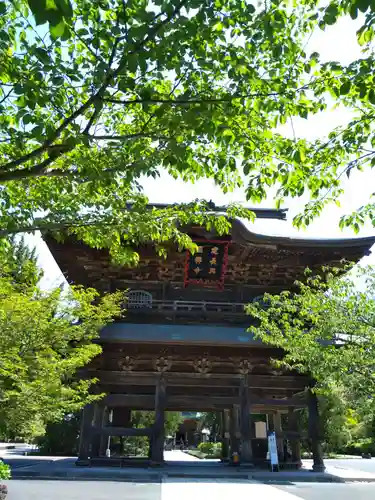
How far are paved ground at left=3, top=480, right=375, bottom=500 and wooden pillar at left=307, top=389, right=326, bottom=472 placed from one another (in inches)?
62.6

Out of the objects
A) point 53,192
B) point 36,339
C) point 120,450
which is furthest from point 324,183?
point 120,450

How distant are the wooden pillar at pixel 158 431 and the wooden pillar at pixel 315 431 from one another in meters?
4.98

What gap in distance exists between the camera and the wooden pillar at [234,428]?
16.1 meters

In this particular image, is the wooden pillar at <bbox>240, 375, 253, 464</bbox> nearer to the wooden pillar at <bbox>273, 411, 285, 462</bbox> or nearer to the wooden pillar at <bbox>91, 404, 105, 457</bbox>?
the wooden pillar at <bbox>273, 411, 285, 462</bbox>

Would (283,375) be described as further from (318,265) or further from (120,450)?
(120,450)

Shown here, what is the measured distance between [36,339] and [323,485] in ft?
32.0

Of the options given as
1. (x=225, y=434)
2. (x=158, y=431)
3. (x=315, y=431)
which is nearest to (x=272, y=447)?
(x=315, y=431)

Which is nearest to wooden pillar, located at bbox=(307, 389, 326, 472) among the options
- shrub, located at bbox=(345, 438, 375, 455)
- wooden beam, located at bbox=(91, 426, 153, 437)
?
wooden beam, located at bbox=(91, 426, 153, 437)

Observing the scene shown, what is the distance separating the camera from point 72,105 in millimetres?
4742

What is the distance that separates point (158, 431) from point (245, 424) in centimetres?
288

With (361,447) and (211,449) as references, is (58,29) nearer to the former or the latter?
(211,449)

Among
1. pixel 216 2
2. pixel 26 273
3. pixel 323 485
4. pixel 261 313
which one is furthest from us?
→ pixel 323 485

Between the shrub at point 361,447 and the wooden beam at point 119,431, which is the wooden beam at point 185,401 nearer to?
the wooden beam at point 119,431

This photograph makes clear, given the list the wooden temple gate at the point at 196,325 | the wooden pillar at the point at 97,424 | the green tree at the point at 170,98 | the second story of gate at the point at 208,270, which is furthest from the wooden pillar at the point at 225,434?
the green tree at the point at 170,98
